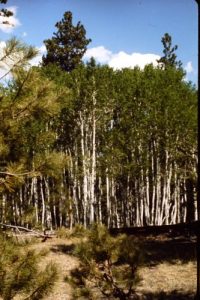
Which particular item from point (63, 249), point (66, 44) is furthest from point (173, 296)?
point (66, 44)

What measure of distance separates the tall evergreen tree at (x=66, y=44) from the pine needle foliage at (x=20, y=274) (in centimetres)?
3915

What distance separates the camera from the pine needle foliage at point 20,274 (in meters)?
5.06

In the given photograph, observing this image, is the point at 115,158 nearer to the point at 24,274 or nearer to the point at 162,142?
the point at 162,142

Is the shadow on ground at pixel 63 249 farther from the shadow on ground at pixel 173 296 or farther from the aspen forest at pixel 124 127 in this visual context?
the aspen forest at pixel 124 127

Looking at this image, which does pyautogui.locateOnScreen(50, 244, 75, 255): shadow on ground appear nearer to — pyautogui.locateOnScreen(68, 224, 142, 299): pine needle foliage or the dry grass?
the dry grass

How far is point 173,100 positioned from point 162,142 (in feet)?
11.6

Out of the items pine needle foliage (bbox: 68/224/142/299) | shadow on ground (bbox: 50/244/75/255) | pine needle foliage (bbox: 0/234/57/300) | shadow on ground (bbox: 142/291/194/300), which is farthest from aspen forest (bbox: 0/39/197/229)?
pine needle foliage (bbox: 0/234/57/300)

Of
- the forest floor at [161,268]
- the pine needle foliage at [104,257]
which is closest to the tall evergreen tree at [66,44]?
the forest floor at [161,268]

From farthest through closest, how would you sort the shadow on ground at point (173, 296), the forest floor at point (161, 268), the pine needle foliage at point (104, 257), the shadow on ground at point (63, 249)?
the shadow on ground at point (63, 249)
the forest floor at point (161, 268)
the shadow on ground at point (173, 296)
the pine needle foliage at point (104, 257)

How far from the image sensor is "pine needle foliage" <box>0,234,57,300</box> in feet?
16.6

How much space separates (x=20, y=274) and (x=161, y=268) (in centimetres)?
1138

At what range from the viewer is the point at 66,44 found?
144ft

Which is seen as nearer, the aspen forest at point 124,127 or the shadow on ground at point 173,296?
the shadow on ground at point 173,296

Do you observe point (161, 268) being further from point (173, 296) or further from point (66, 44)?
point (66, 44)
